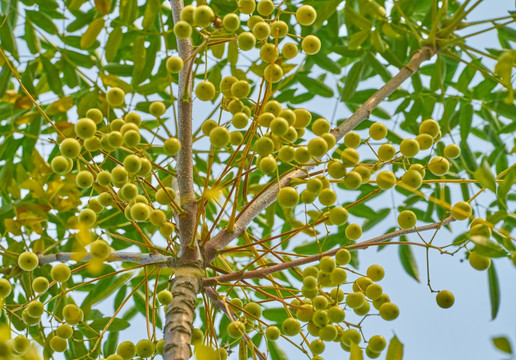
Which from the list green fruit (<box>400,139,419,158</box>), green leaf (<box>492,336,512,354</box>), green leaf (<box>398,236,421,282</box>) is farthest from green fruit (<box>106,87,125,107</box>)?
green leaf (<box>398,236,421,282</box>)

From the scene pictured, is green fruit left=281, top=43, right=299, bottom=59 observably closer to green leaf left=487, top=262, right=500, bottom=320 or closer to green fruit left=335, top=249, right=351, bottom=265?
green fruit left=335, top=249, right=351, bottom=265

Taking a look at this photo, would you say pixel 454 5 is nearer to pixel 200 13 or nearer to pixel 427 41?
pixel 427 41

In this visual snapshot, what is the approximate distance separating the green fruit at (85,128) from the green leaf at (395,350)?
579mm

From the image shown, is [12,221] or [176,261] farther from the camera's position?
[12,221]

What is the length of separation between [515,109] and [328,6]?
57cm

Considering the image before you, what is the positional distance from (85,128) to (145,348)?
0.38m

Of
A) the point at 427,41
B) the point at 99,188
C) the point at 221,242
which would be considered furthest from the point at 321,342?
the point at 427,41

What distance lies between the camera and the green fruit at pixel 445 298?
992 mm

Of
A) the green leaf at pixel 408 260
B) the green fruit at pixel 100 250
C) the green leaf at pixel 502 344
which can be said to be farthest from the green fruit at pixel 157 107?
the green leaf at pixel 408 260

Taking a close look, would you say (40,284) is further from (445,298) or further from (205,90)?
(445,298)

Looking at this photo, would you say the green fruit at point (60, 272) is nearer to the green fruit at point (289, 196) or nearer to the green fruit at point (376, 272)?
the green fruit at point (289, 196)

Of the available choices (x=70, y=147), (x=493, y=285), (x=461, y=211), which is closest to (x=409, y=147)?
(x=461, y=211)

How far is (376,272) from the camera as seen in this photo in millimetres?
1061

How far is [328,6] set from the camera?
4.20 feet
